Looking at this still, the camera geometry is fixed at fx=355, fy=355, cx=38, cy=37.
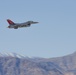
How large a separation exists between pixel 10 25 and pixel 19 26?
15.6 feet

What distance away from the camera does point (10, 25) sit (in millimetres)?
178875

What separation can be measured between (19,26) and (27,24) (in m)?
4.85

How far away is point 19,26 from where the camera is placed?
583ft

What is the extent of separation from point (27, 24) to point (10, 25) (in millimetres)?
8661

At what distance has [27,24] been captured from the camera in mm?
180375
